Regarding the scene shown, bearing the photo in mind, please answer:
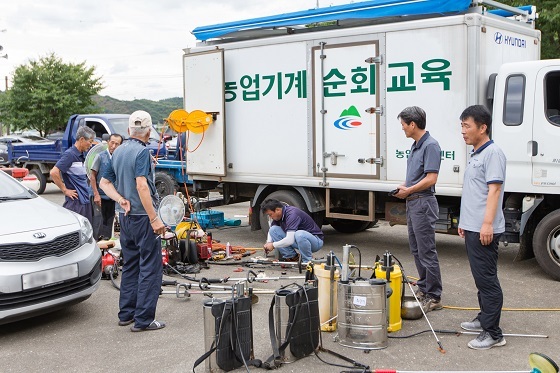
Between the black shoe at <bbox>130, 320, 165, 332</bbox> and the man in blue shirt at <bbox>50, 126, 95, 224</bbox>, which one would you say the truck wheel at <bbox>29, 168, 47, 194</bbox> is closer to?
the man in blue shirt at <bbox>50, 126, 95, 224</bbox>

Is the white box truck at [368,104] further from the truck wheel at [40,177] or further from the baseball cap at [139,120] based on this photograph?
the truck wheel at [40,177]

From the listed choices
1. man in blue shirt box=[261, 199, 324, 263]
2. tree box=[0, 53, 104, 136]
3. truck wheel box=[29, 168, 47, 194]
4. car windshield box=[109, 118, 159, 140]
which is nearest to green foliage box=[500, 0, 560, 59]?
man in blue shirt box=[261, 199, 324, 263]

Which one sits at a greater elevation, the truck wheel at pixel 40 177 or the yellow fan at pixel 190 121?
the yellow fan at pixel 190 121

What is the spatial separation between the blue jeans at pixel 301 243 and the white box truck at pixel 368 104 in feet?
3.57

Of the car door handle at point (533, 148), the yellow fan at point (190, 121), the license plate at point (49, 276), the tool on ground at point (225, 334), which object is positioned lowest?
the tool on ground at point (225, 334)

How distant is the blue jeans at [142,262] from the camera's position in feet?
18.5

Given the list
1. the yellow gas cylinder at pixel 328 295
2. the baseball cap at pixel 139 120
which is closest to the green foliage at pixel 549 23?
the yellow gas cylinder at pixel 328 295

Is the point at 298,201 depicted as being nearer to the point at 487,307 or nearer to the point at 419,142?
the point at 419,142

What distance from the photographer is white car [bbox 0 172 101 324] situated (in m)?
5.42

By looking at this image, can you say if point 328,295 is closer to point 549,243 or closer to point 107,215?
point 549,243

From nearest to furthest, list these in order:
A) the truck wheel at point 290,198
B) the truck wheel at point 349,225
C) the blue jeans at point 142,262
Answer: the blue jeans at point 142,262 → the truck wheel at point 290,198 → the truck wheel at point 349,225

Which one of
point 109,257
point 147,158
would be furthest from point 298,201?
point 147,158

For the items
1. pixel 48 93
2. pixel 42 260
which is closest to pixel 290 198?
pixel 42 260

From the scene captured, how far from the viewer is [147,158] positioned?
5.59m
